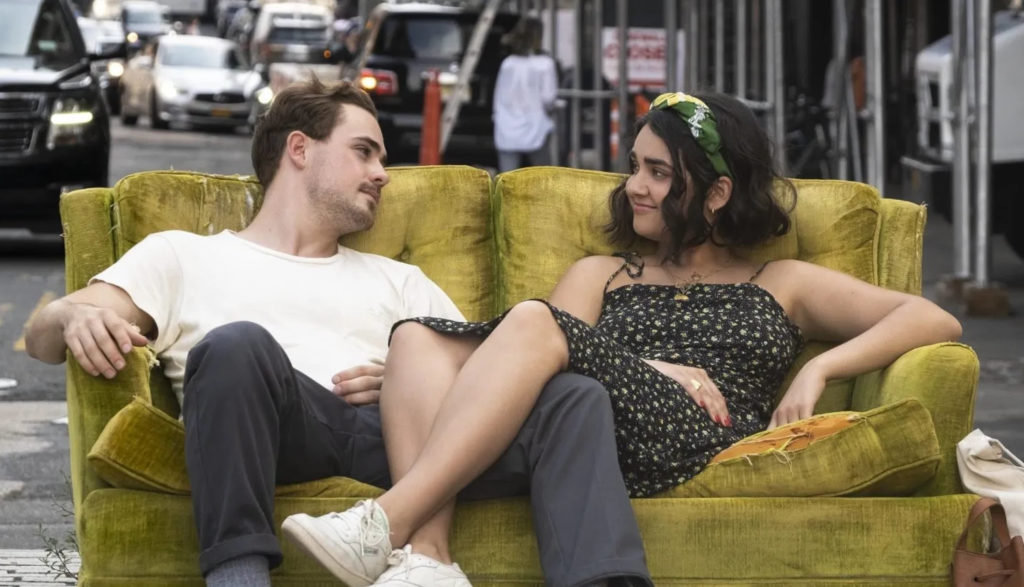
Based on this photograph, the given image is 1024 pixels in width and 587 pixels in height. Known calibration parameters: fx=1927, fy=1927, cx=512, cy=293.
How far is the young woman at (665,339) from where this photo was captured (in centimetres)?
420

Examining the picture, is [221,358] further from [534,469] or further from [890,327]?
[890,327]

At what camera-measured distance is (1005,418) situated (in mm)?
8055

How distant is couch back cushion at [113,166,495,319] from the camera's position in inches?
205

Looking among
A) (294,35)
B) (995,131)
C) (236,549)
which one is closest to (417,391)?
(236,549)

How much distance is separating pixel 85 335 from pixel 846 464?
1732 mm

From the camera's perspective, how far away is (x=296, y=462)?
14.3 feet

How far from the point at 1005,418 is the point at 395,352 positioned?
429 centimetres

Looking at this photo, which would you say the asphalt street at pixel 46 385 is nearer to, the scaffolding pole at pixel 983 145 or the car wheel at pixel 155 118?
the scaffolding pole at pixel 983 145

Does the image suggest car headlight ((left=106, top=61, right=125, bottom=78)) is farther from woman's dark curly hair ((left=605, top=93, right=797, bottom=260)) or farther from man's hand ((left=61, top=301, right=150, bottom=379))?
man's hand ((left=61, top=301, right=150, bottom=379))

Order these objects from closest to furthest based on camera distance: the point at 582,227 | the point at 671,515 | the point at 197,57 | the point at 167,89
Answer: the point at 671,515
the point at 582,227
the point at 167,89
the point at 197,57

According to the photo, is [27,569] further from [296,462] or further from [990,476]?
[990,476]

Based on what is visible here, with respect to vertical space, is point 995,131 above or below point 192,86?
above

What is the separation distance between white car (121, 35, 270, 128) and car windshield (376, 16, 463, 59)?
10.2 m

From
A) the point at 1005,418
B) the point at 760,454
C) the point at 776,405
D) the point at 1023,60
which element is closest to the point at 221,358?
the point at 760,454
